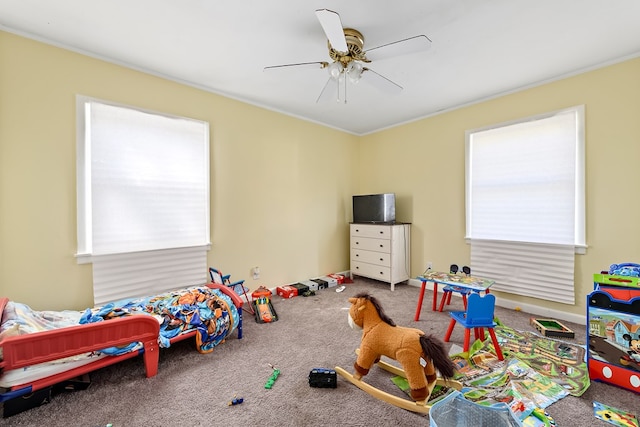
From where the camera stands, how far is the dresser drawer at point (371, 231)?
12.6ft

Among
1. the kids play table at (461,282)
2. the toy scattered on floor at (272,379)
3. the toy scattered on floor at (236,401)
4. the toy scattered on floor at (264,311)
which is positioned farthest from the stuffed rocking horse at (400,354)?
the toy scattered on floor at (264,311)

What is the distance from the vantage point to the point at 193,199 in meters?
2.96

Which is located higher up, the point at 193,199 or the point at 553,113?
the point at 553,113

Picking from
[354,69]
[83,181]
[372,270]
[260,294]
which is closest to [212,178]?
[83,181]

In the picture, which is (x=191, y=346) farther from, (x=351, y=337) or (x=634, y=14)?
(x=634, y=14)

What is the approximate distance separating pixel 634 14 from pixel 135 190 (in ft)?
14.1

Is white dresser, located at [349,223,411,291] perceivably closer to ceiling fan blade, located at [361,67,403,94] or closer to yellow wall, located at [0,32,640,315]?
yellow wall, located at [0,32,640,315]

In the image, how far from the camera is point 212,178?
310cm

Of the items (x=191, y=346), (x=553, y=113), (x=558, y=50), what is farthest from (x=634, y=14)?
(x=191, y=346)

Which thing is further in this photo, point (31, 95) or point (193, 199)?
point (193, 199)

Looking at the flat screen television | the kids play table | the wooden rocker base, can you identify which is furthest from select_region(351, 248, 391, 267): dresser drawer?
the wooden rocker base

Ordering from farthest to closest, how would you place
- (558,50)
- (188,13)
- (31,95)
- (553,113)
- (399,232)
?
(399,232) → (553,113) → (558,50) → (31,95) → (188,13)

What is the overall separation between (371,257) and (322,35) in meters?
3.00

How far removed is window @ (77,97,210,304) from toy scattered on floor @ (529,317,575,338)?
3.50 meters
